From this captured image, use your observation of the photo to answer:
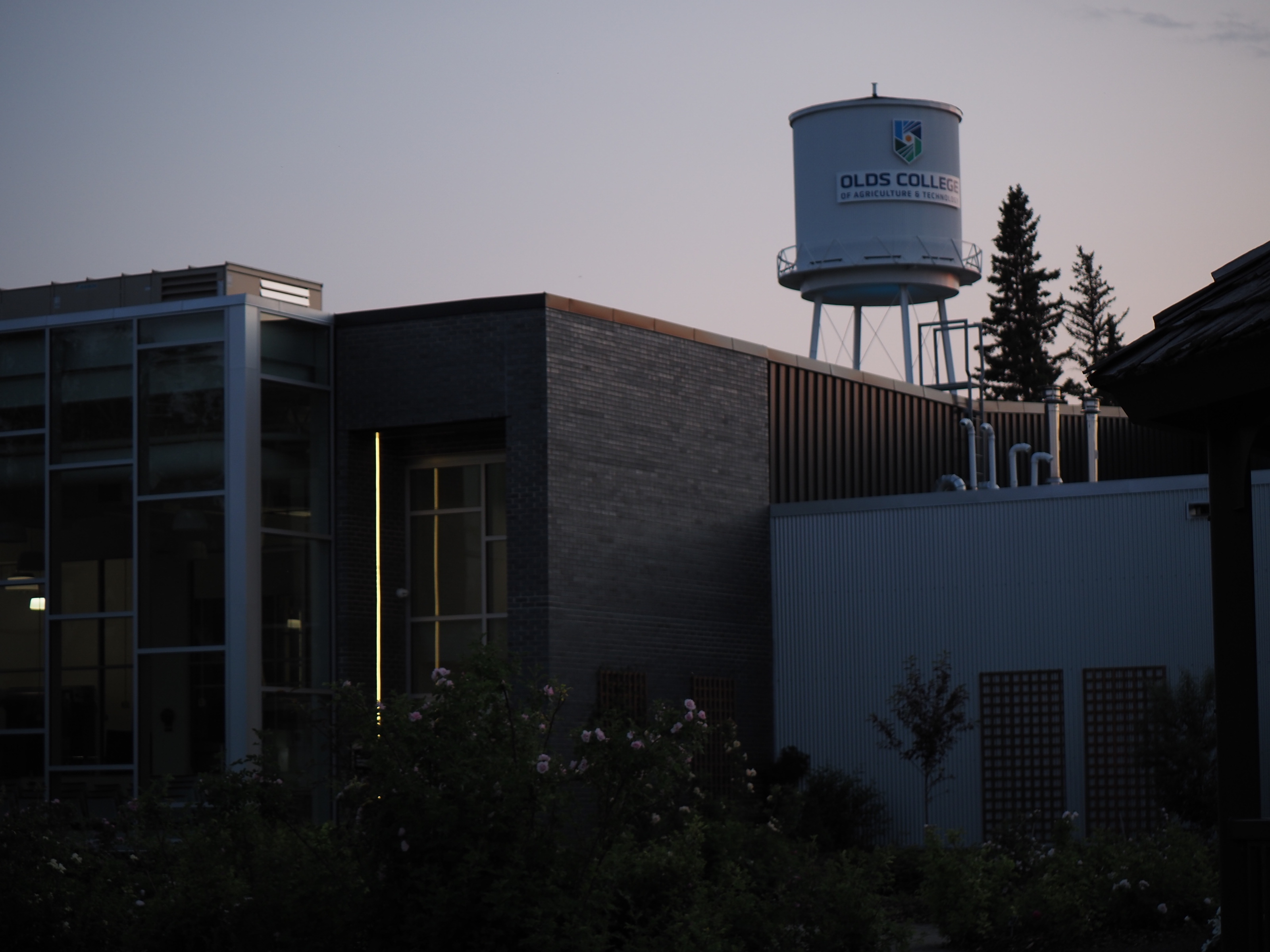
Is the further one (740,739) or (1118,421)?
(1118,421)

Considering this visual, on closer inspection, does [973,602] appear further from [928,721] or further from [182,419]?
[182,419]

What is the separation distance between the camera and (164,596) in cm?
2312

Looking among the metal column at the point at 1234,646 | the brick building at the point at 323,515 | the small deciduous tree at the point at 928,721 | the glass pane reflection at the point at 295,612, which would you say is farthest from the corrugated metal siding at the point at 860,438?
the metal column at the point at 1234,646

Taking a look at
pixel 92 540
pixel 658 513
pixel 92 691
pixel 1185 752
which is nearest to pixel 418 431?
pixel 658 513

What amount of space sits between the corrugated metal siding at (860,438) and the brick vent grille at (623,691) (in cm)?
413

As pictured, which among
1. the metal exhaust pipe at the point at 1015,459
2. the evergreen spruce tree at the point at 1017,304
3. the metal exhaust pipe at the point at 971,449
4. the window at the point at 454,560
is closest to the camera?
the window at the point at 454,560

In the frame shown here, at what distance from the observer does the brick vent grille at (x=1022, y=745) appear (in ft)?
78.7

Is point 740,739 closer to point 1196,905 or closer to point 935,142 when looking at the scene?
point 1196,905

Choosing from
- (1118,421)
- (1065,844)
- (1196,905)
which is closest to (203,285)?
(1065,844)

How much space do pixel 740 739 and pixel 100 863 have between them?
41.6 ft

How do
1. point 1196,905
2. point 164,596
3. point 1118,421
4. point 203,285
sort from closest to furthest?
point 1196,905
point 164,596
point 203,285
point 1118,421

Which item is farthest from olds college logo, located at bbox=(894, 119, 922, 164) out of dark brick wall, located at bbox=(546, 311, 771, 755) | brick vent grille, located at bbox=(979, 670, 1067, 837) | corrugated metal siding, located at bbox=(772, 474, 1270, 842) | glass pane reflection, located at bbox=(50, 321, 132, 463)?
glass pane reflection, located at bbox=(50, 321, 132, 463)

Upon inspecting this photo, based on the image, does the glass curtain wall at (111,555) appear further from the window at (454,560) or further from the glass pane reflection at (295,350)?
the window at (454,560)

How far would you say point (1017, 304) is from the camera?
64438mm
